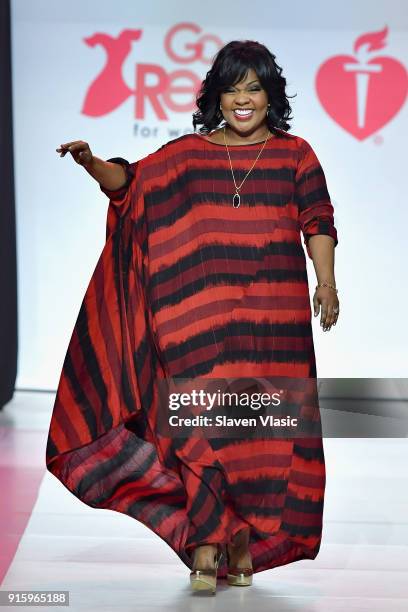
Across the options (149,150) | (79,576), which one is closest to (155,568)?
(79,576)

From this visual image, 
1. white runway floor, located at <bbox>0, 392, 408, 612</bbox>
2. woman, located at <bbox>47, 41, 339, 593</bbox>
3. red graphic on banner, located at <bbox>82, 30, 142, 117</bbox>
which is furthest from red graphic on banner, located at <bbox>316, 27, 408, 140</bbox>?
woman, located at <bbox>47, 41, 339, 593</bbox>

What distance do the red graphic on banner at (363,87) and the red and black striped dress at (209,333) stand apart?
376 centimetres

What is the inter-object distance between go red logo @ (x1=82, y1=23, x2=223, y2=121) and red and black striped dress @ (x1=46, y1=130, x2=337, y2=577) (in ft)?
12.1

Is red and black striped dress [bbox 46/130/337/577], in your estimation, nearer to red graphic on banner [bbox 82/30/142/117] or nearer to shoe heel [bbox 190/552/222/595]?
shoe heel [bbox 190/552/222/595]

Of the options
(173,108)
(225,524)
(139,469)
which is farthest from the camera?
(173,108)

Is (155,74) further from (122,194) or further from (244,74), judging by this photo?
(244,74)

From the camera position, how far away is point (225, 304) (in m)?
3.24

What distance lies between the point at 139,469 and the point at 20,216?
4110mm

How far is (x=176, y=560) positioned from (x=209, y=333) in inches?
27.6

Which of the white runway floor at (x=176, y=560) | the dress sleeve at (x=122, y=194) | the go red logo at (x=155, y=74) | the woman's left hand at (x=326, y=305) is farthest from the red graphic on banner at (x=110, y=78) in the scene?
the woman's left hand at (x=326, y=305)

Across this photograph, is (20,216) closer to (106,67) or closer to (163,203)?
(106,67)

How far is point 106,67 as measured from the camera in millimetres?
7047

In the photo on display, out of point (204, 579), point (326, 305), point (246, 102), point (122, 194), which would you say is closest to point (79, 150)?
point (122, 194)

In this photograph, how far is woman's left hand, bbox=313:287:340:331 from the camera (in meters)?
3.13
